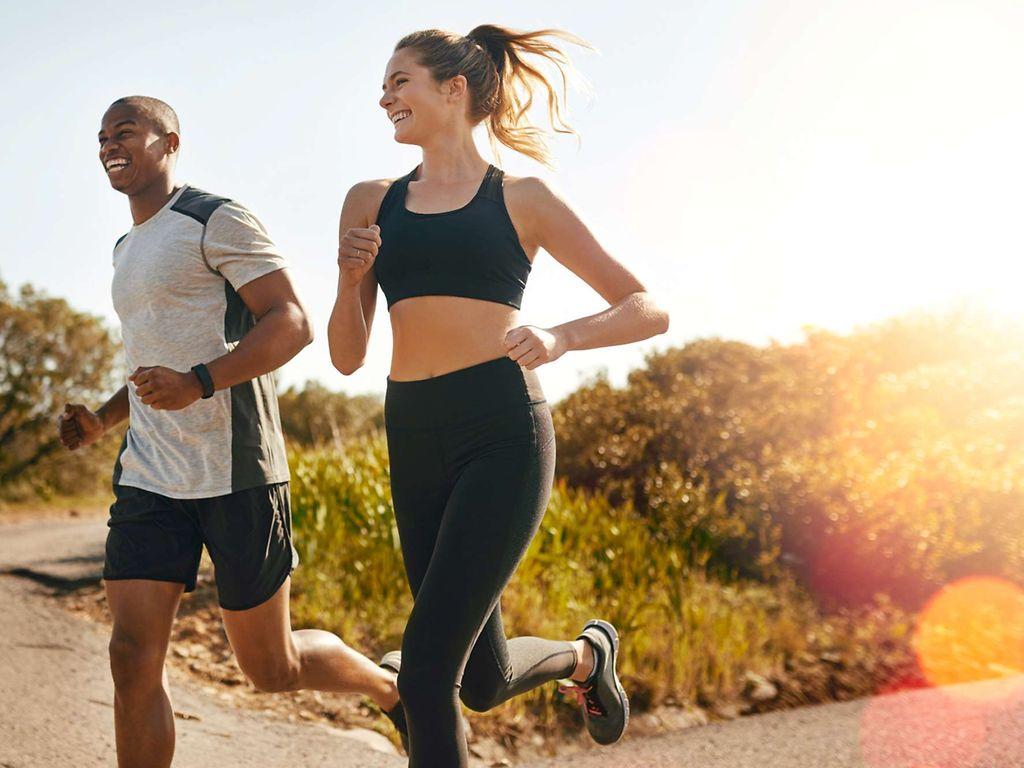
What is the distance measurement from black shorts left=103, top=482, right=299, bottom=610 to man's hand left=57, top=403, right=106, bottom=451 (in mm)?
244

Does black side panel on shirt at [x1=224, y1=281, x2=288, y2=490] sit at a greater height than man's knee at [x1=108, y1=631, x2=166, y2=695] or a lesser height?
greater

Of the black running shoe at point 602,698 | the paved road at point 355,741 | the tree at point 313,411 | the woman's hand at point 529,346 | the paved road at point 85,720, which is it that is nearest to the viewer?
the woman's hand at point 529,346

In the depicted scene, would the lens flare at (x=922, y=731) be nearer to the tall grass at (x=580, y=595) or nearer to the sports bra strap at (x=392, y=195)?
the tall grass at (x=580, y=595)

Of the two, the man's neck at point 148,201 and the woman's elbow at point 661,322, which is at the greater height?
the man's neck at point 148,201

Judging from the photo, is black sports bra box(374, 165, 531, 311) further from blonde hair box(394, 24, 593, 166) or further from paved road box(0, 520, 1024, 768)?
paved road box(0, 520, 1024, 768)

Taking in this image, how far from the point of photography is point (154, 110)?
9.96 ft

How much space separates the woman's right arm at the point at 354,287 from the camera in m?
2.57

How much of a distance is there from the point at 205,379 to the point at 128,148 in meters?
0.84

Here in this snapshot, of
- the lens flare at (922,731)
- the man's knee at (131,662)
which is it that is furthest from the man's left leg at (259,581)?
the lens flare at (922,731)

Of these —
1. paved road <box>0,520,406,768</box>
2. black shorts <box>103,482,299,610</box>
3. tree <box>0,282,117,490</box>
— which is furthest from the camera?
tree <box>0,282,117,490</box>

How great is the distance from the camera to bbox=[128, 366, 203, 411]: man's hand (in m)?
2.54

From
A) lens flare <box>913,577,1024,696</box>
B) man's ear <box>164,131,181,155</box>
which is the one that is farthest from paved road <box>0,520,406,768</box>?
lens flare <box>913,577,1024,696</box>

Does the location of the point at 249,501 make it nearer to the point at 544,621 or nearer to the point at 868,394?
the point at 544,621

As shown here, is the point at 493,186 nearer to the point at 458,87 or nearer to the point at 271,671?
the point at 458,87
